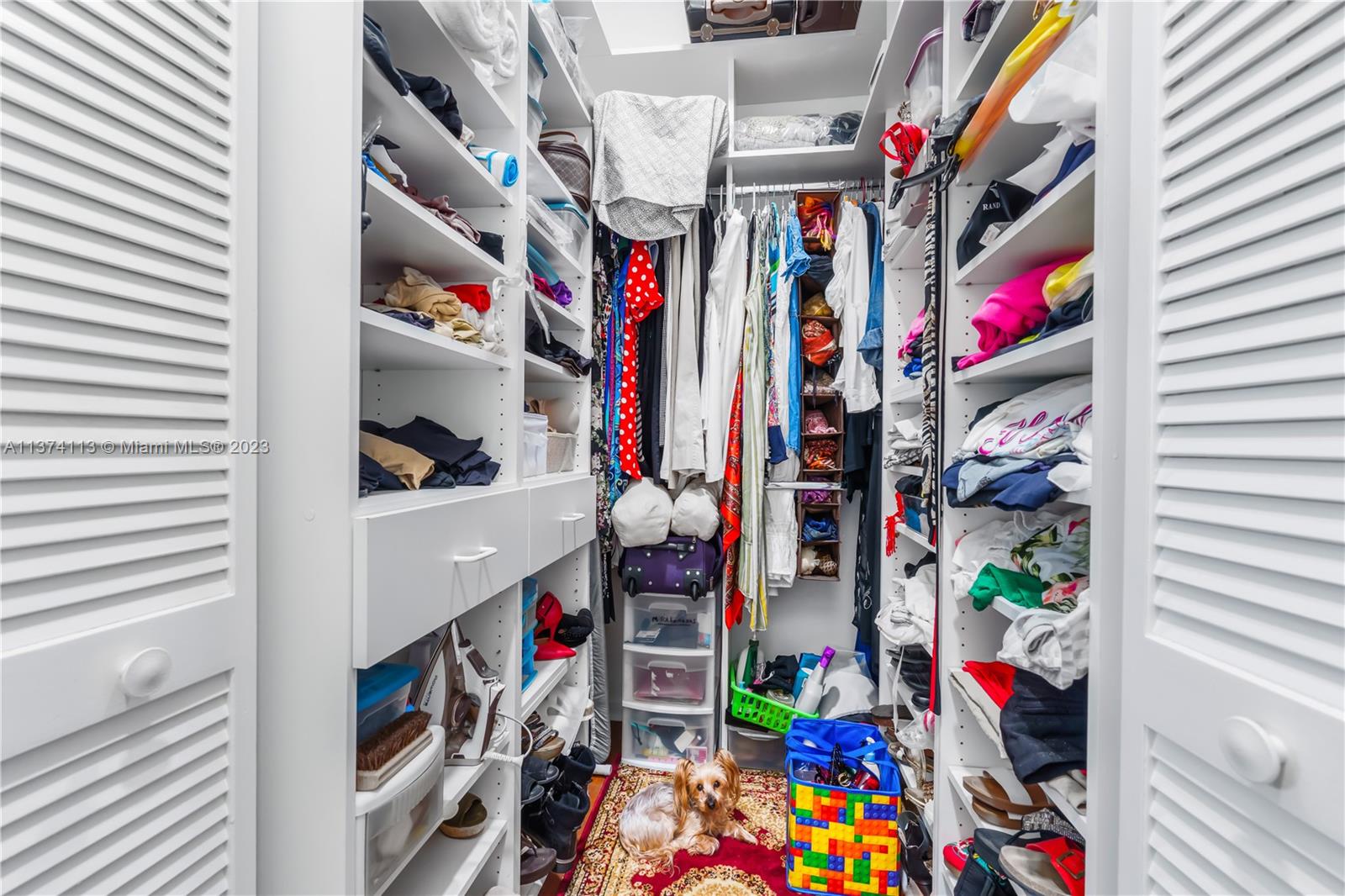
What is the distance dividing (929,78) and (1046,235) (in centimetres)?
68

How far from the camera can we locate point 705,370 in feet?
6.82

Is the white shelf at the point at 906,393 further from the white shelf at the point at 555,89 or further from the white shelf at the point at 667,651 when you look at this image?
the white shelf at the point at 555,89

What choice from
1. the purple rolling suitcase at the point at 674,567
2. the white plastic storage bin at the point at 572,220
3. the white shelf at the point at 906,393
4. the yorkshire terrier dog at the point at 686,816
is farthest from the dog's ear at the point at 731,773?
the white plastic storage bin at the point at 572,220

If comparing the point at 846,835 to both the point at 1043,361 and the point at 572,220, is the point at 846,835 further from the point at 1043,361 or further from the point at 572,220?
the point at 572,220

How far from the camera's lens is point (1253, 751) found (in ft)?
1.51

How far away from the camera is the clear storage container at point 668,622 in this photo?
2.15m

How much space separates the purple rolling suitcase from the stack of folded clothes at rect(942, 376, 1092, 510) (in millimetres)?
1051

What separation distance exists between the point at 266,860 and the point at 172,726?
333 mm

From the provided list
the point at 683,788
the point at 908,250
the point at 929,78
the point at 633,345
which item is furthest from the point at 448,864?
the point at 929,78

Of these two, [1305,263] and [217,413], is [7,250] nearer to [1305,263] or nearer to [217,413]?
[217,413]

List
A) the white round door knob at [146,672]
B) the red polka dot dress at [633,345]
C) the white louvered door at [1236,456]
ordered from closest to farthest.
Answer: the white louvered door at [1236,456] → the white round door knob at [146,672] → the red polka dot dress at [633,345]

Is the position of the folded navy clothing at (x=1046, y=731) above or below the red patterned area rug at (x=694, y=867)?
above

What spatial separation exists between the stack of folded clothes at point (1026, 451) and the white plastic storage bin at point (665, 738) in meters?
1.44

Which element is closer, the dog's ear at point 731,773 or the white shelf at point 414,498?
the white shelf at point 414,498
